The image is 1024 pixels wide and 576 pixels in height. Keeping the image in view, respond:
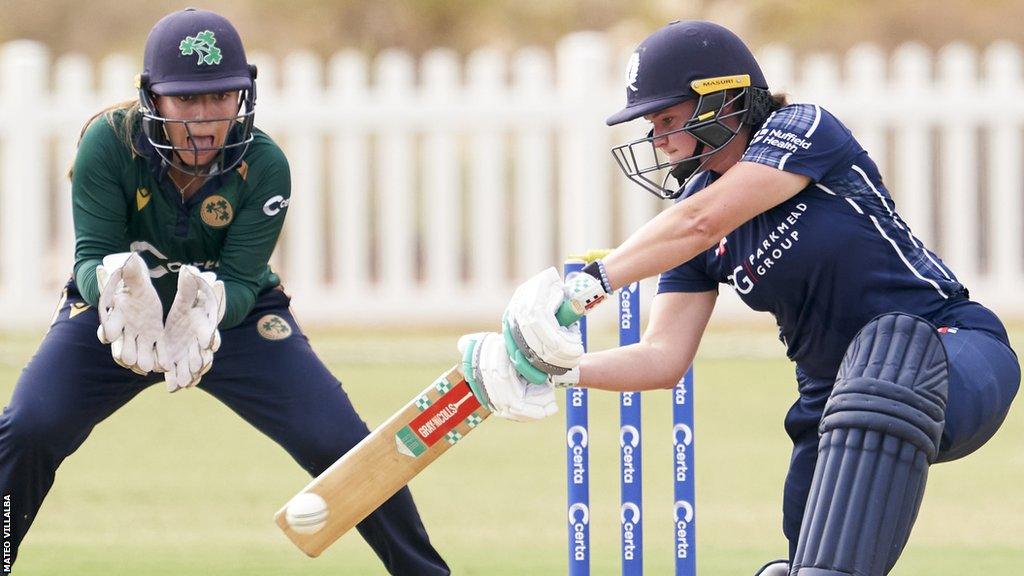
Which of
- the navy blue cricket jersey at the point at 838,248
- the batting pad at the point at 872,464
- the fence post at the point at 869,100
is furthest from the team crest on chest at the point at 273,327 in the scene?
the fence post at the point at 869,100

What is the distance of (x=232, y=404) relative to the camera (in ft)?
12.1

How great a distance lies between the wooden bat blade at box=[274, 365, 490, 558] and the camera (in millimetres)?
3125

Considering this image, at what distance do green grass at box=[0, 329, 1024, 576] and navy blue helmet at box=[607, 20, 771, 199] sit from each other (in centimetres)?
130

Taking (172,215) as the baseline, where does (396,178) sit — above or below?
below

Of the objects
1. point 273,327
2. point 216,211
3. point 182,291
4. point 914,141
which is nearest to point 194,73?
point 216,211

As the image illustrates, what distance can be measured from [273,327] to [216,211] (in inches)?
11.5

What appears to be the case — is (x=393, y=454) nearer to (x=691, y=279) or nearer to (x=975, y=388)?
(x=691, y=279)

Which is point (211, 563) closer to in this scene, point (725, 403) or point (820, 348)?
point (820, 348)

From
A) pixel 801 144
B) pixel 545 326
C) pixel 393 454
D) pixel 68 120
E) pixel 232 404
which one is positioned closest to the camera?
pixel 545 326

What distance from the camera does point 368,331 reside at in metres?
8.96

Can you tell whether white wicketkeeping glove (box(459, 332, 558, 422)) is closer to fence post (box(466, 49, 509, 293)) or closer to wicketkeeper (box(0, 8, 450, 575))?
wicketkeeper (box(0, 8, 450, 575))

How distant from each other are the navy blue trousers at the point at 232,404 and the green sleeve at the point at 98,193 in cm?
14

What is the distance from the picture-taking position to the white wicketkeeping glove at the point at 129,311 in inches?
131

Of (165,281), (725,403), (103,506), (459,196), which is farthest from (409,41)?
(165,281)
